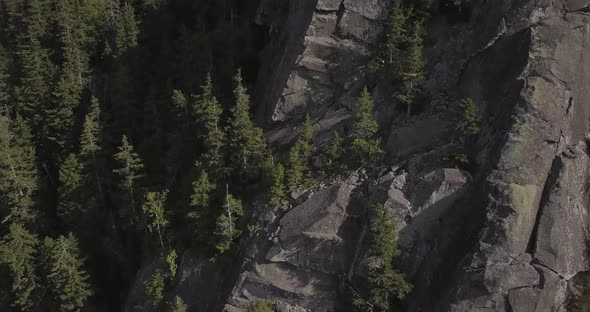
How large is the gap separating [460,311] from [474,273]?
69.5 inches

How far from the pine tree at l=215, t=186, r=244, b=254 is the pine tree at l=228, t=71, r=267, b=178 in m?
2.24

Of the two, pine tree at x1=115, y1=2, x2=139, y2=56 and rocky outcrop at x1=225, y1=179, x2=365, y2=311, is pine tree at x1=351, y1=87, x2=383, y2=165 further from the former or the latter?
pine tree at x1=115, y1=2, x2=139, y2=56

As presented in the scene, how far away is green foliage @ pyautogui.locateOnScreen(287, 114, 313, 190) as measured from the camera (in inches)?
1183

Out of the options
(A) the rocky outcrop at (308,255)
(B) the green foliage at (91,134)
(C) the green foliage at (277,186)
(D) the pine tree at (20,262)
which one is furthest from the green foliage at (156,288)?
(B) the green foliage at (91,134)

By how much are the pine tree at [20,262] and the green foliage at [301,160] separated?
72.4ft

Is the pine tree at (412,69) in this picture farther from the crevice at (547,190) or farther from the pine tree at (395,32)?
the crevice at (547,190)

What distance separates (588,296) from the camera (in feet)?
78.7

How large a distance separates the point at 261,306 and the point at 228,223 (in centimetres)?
526

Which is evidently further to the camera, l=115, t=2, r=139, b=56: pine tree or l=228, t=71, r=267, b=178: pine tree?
l=115, t=2, r=139, b=56: pine tree

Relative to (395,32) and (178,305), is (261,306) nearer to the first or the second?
(178,305)

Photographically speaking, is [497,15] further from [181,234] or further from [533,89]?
[181,234]

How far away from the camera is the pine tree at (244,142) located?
3250 cm

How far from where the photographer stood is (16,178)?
41750 millimetres

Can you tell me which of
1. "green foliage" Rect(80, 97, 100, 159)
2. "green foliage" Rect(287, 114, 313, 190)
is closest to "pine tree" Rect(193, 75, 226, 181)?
"green foliage" Rect(287, 114, 313, 190)
